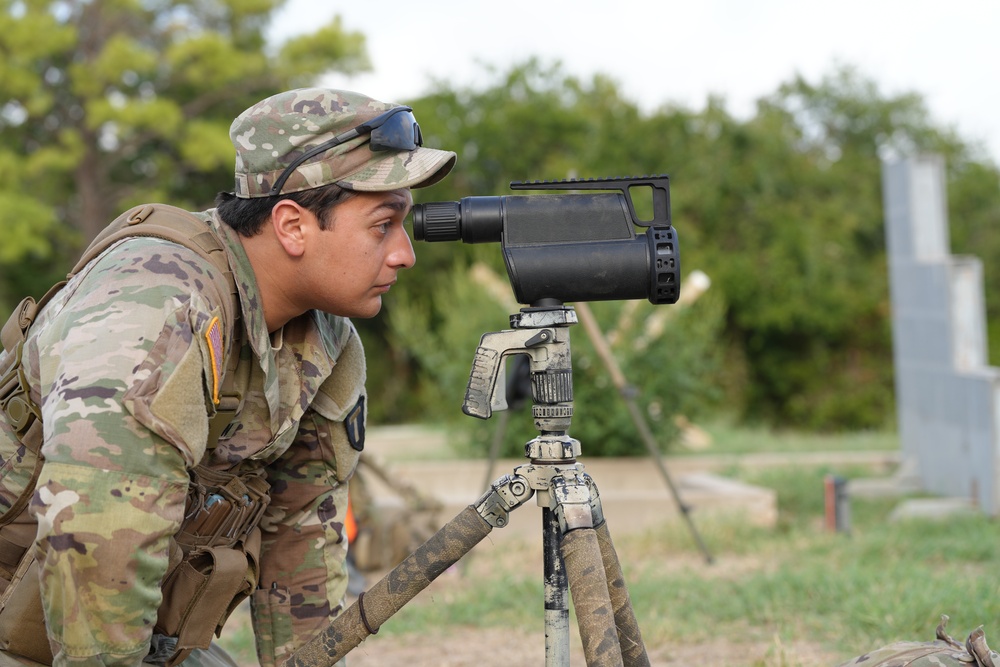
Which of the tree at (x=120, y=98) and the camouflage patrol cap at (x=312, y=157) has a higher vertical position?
the tree at (x=120, y=98)

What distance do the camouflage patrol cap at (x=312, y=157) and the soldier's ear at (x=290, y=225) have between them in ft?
0.13

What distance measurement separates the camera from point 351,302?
7.25 ft

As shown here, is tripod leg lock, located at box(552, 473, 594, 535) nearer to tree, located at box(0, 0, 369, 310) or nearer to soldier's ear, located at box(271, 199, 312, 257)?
soldier's ear, located at box(271, 199, 312, 257)

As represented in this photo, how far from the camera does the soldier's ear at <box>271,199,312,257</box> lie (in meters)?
2.15

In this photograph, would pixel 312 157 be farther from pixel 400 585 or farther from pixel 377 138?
pixel 400 585

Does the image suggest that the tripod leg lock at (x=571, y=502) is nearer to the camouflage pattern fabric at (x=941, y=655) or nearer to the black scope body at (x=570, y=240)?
the black scope body at (x=570, y=240)

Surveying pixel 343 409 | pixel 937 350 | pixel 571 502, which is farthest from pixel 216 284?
pixel 937 350

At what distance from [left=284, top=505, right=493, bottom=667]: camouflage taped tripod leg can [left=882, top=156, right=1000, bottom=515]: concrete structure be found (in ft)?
19.4

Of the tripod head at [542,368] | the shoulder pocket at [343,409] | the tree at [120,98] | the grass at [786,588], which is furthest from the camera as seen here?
the tree at [120,98]

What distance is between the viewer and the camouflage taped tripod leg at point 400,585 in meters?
2.18

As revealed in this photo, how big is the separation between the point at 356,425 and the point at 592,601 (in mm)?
796

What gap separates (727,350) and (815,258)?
2073 millimetres

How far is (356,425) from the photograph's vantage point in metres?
2.57

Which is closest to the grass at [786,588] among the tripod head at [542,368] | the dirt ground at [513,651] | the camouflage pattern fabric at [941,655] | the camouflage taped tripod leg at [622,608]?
the dirt ground at [513,651]
